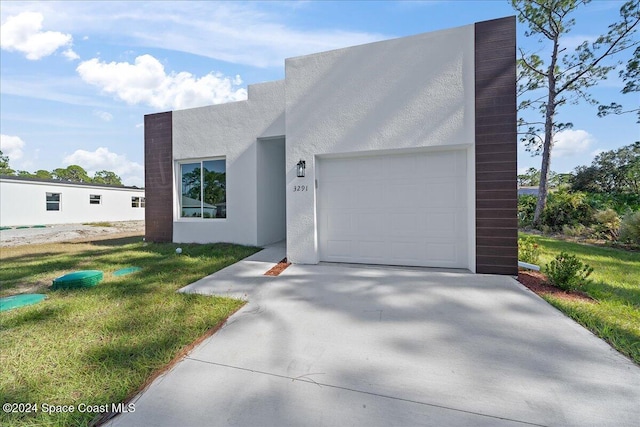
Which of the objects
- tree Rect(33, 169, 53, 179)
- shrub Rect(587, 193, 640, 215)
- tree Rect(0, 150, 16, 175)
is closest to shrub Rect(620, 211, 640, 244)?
shrub Rect(587, 193, 640, 215)

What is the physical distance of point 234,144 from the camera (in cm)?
789

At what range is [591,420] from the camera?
66.7 inches

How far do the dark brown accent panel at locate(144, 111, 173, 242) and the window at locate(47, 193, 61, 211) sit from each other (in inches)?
676

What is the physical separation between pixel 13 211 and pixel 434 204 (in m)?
25.9

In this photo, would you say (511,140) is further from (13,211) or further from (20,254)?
(13,211)

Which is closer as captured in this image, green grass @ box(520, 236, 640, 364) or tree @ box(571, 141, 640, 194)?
green grass @ box(520, 236, 640, 364)

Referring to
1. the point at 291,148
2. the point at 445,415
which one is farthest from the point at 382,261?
the point at 445,415

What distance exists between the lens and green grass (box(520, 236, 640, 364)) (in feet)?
8.73

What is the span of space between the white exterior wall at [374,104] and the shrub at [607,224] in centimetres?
853

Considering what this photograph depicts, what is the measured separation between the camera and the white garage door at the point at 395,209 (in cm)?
511

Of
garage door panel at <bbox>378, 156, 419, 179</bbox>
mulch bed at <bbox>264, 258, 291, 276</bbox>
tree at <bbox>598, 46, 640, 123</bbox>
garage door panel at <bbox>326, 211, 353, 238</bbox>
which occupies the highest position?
tree at <bbox>598, 46, 640, 123</bbox>

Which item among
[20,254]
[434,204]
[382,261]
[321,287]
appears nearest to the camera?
[321,287]

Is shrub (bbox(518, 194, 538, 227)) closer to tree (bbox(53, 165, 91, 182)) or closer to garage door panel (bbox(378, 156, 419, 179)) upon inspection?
garage door panel (bbox(378, 156, 419, 179))

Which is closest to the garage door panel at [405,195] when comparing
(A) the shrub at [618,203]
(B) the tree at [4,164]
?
(A) the shrub at [618,203]
